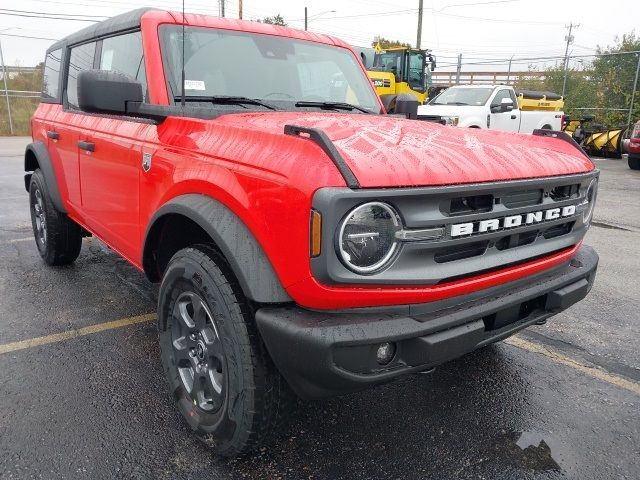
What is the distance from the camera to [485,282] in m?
2.04

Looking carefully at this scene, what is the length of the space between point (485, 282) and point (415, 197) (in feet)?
1.67

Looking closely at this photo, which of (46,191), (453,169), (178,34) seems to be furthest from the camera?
(46,191)

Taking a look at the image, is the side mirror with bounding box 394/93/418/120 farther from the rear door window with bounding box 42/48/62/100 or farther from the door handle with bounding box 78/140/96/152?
the rear door window with bounding box 42/48/62/100

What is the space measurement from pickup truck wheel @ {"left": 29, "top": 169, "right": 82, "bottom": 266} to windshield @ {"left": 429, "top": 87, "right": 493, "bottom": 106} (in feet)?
37.1

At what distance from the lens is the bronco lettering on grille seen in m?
1.92

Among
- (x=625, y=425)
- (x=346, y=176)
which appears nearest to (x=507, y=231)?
(x=346, y=176)

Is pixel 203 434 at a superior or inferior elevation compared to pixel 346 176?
inferior

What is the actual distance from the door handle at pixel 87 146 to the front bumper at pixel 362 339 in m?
2.06

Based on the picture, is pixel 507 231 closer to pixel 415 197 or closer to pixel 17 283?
pixel 415 197

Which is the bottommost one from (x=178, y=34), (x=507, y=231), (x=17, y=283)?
(x=17, y=283)

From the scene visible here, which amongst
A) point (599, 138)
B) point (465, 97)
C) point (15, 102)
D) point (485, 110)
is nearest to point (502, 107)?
point (485, 110)

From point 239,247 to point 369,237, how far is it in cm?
49

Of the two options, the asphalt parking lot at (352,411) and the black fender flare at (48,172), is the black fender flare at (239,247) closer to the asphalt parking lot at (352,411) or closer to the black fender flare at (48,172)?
the asphalt parking lot at (352,411)

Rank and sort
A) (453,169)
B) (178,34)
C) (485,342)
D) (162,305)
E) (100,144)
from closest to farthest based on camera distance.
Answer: (453,169), (485,342), (162,305), (178,34), (100,144)
